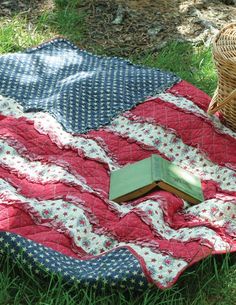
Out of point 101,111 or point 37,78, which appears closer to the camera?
point 101,111

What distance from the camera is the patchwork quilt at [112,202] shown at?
2.48m

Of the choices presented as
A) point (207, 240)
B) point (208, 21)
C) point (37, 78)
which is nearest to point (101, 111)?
point (37, 78)

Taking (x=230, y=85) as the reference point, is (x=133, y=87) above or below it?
below

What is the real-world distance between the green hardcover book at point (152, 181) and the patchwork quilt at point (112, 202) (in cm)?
4

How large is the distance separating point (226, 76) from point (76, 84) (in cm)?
83

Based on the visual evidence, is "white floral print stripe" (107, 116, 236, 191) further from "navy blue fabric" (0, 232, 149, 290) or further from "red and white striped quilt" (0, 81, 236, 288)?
"navy blue fabric" (0, 232, 149, 290)

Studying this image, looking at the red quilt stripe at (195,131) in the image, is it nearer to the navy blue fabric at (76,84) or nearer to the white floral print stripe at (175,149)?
the white floral print stripe at (175,149)

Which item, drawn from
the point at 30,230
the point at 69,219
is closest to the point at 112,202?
the point at 69,219

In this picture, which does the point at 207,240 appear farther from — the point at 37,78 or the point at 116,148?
the point at 37,78

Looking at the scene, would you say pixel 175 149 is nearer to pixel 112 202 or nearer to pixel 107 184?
pixel 107 184

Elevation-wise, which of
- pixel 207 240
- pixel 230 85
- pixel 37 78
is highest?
pixel 230 85

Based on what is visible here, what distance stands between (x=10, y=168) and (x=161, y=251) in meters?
0.85

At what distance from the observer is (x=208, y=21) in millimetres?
4777

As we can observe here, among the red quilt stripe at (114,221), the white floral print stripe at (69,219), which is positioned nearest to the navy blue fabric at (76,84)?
the red quilt stripe at (114,221)
